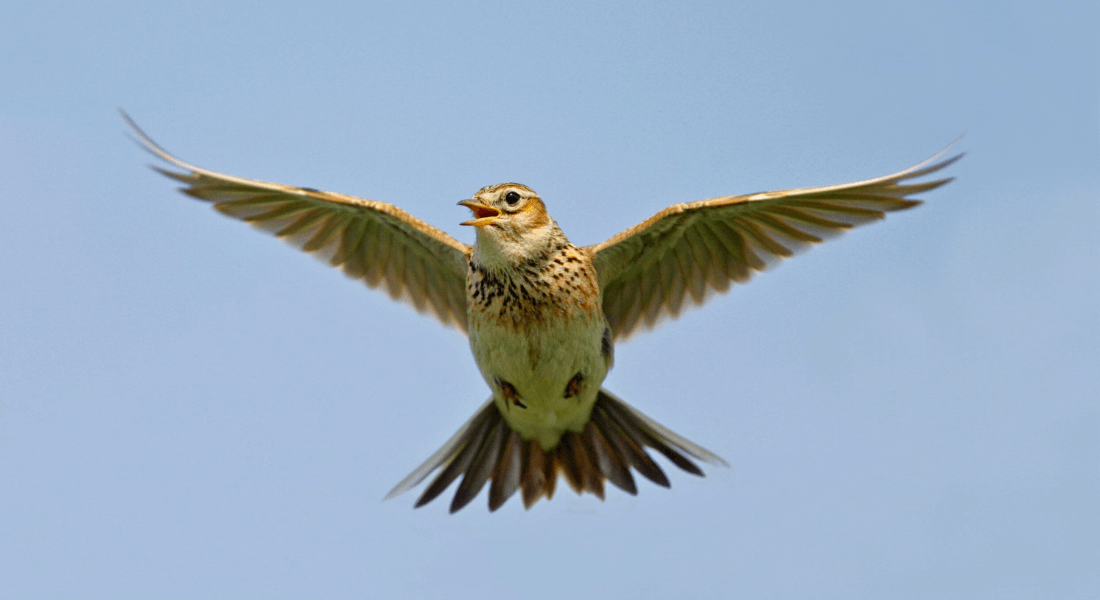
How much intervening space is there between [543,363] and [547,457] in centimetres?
144

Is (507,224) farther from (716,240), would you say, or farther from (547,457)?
(547,457)

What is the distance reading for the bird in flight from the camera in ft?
27.2

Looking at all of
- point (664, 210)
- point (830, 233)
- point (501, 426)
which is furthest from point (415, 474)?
point (830, 233)

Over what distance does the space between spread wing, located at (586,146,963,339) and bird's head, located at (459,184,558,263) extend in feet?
2.14

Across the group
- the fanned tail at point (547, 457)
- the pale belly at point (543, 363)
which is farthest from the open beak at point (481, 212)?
the fanned tail at point (547, 457)

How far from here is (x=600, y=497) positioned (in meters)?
9.36

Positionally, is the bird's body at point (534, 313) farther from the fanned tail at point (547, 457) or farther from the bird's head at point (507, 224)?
the fanned tail at point (547, 457)

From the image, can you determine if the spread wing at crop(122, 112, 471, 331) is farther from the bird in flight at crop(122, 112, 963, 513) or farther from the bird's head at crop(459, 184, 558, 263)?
the bird's head at crop(459, 184, 558, 263)

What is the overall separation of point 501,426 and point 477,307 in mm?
1422

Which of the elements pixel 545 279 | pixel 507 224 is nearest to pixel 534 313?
pixel 545 279

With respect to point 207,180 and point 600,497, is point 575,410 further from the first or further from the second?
point 207,180

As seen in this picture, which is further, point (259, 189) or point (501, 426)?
point (501, 426)

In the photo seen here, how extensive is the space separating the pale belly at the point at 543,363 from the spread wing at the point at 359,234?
1018 mm

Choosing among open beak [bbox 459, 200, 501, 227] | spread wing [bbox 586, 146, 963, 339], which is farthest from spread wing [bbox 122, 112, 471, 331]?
spread wing [bbox 586, 146, 963, 339]
